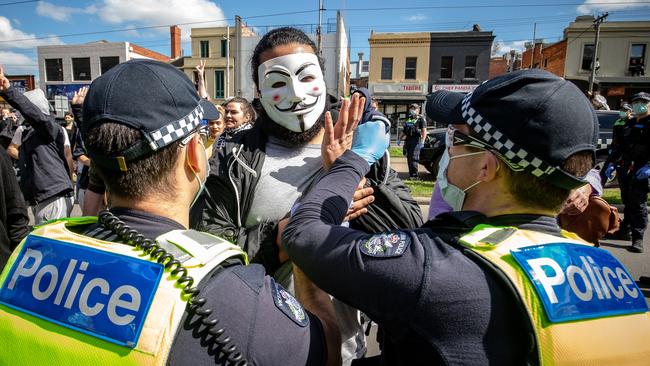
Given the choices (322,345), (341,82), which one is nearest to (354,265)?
(322,345)

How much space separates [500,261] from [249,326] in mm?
658

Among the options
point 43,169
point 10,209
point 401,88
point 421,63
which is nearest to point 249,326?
point 10,209

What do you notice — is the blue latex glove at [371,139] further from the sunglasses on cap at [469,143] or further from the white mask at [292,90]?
the white mask at [292,90]

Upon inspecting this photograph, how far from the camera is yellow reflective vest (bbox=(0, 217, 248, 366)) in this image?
2.98 feet

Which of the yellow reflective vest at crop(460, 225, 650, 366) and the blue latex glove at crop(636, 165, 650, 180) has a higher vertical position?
the yellow reflective vest at crop(460, 225, 650, 366)

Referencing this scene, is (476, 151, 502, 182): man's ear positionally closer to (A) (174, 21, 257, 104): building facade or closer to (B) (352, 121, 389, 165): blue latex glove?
(B) (352, 121, 389, 165): blue latex glove

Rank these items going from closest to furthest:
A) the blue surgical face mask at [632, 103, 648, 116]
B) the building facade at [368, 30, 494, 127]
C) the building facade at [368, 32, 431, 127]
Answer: the blue surgical face mask at [632, 103, 648, 116] < the building facade at [368, 30, 494, 127] < the building facade at [368, 32, 431, 127]

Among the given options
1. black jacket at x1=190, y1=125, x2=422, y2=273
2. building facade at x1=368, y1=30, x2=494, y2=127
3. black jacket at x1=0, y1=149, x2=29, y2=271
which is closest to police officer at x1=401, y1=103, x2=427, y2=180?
black jacket at x1=190, y1=125, x2=422, y2=273

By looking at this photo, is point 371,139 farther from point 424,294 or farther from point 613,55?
point 613,55

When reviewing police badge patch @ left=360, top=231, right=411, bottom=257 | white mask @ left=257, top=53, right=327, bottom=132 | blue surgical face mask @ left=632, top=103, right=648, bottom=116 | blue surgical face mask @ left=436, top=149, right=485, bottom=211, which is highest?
blue surgical face mask @ left=632, top=103, right=648, bottom=116

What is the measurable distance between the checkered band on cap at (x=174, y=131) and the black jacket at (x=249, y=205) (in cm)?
54

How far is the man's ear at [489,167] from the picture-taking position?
50.3 inches

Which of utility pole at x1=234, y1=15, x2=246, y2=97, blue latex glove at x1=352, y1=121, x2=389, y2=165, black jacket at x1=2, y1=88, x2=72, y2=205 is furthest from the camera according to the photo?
utility pole at x1=234, y1=15, x2=246, y2=97

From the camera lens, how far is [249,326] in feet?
3.13
